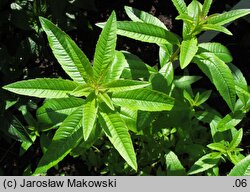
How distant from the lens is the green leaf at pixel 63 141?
5.16ft

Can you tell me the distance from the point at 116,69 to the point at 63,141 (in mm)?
367

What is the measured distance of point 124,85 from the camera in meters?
1.51

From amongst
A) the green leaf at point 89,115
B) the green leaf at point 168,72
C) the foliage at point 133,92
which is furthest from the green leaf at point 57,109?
the green leaf at point 168,72

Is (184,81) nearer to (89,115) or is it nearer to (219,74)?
(219,74)

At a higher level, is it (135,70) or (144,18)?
(144,18)

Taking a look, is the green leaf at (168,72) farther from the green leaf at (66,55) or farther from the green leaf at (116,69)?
the green leaf at (66,55)

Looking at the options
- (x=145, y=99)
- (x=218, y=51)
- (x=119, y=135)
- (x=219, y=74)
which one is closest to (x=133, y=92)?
(x=145, y=99)

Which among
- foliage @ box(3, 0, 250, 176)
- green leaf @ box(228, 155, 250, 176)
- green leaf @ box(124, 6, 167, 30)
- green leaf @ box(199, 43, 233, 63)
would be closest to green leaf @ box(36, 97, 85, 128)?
foliage @ box(3, 0, 250, 176)

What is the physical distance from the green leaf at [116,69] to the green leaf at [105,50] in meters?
0.04

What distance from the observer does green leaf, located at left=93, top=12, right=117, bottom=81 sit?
1.52 m

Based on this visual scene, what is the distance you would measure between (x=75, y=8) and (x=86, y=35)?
0.60 meters

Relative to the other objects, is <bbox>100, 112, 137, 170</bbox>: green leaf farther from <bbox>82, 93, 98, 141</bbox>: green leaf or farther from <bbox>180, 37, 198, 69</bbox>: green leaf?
<bbox>180, 37, 198, 69</bbox>: green leaf

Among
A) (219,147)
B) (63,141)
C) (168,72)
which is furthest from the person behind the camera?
(219,147)

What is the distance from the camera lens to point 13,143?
2701 millimetres
